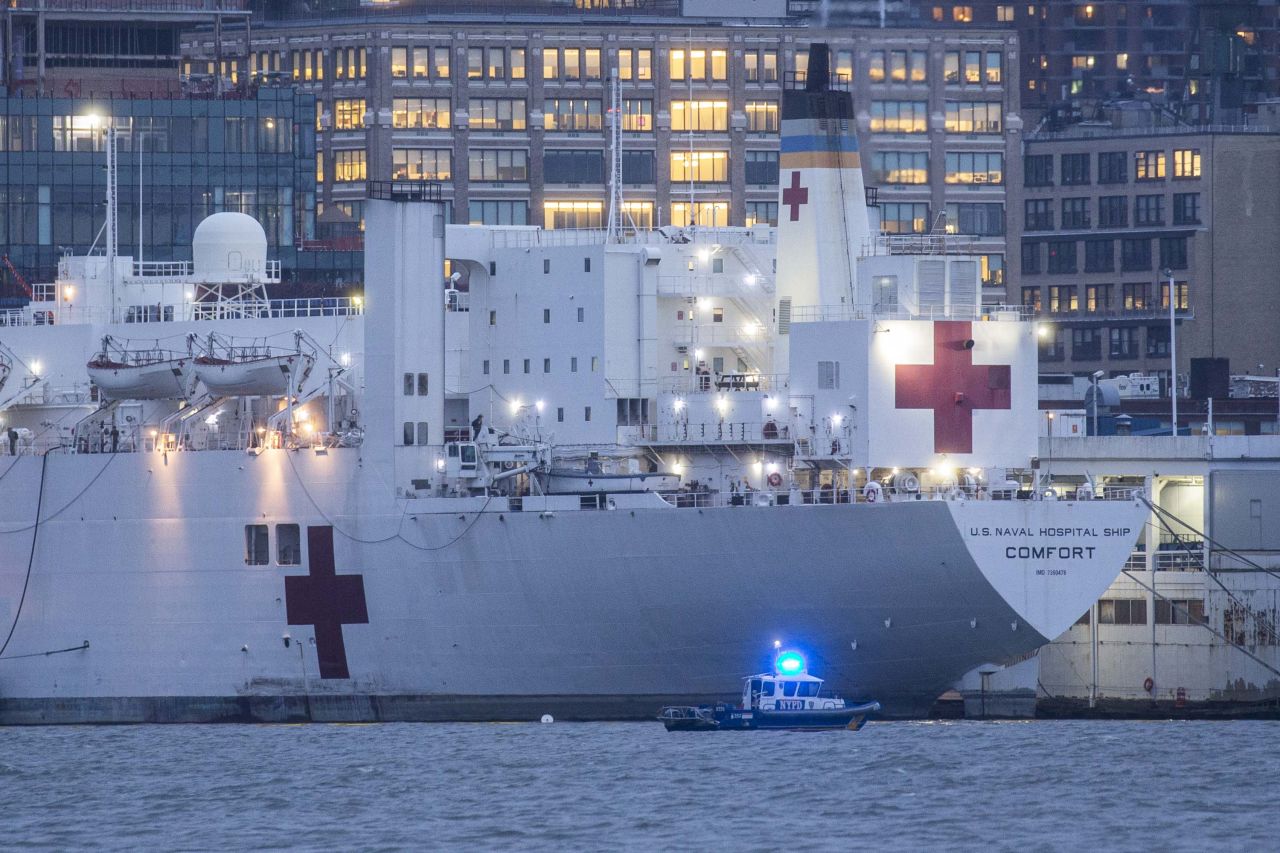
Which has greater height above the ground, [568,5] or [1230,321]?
[568,5]

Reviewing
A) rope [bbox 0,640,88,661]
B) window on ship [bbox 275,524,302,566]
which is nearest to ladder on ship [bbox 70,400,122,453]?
rope [bbox 0,640,88,661]

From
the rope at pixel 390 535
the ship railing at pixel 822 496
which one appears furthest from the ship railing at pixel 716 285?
the rope at pixel 390 535

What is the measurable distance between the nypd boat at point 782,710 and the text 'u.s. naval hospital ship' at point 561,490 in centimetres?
60

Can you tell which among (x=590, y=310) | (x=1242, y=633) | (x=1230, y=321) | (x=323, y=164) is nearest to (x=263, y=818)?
(x=590, y=310)

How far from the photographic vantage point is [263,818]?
46.5 meters

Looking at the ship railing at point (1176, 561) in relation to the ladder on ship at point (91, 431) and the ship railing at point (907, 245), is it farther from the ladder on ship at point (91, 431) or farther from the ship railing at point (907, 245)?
the ladder on ship at point (91, 431)

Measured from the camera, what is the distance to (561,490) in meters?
57.6

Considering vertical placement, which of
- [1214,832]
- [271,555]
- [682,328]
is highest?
[682,328]

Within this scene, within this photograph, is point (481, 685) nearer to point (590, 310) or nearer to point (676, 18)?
point (590, 310)

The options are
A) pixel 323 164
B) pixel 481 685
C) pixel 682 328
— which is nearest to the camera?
pixel 481 685

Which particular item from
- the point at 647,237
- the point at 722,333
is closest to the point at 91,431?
the point at 647,237

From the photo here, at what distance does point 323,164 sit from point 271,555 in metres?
53.0

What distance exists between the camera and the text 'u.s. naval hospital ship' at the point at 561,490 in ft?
182

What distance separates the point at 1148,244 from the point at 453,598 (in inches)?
2711
